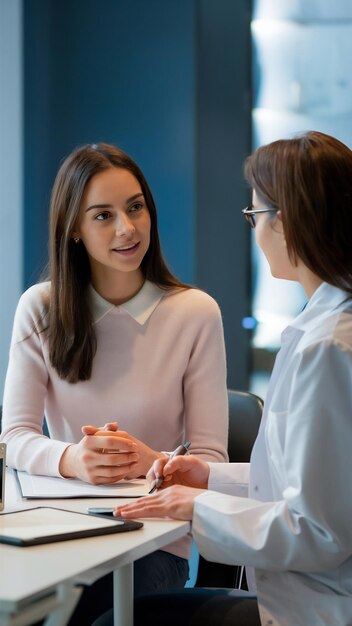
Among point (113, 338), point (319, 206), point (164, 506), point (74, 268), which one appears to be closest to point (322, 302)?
point (319, 206)

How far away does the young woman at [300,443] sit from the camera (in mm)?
1431

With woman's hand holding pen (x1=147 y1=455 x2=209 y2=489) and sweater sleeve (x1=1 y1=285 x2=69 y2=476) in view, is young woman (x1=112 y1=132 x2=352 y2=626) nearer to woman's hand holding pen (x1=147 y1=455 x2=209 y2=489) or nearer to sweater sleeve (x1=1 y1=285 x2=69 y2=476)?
woman's hand holding pen (x1=147 y1=455 x2=209 y2=489)

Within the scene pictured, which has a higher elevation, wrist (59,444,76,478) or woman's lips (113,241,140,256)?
woman's lips (113,241,140,256)

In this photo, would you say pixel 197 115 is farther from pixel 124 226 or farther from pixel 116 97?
pixel 124 226

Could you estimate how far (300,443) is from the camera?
1434 millimetres

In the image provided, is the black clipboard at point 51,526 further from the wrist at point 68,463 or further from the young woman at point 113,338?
the young woman at point 113,338

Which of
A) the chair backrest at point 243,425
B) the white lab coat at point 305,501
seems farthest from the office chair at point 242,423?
the white lab coat at point 305,501

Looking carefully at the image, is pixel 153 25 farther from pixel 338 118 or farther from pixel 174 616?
pixel 174 616

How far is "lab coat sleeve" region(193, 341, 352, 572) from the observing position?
4.67ft

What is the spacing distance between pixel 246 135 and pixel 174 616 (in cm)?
280

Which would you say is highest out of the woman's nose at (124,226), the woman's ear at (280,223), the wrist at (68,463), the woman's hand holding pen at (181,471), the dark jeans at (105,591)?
the woman's ear at (280,223)

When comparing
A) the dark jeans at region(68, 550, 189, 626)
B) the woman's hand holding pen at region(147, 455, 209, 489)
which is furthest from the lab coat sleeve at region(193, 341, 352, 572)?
the dark jeans at region(68, 550, 189, 626)

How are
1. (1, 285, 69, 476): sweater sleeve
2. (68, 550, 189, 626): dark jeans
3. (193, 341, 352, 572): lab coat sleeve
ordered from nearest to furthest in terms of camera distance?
(193, 341, 352, 572): lab coat sleeve, (68, 550, 189, 626): dark jeans, (1, 285, 69, 476): sweater sleeve

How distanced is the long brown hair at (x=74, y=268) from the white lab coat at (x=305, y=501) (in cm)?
83
